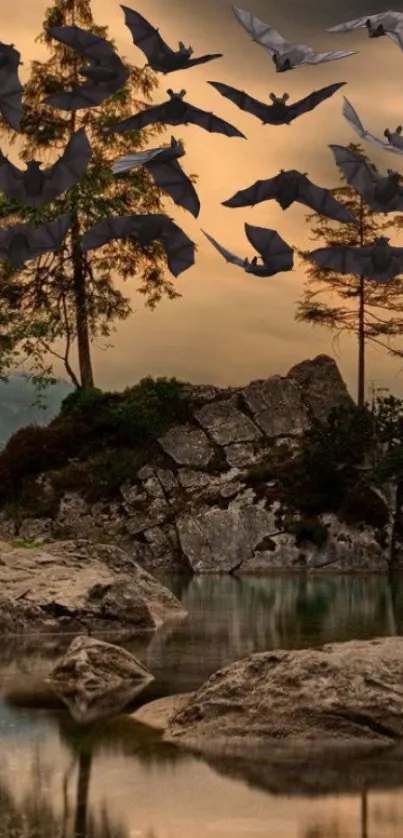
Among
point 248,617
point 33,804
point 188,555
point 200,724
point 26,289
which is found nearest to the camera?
point 33,804

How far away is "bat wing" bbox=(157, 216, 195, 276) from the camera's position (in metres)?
2.26

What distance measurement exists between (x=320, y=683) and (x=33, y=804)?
2.74 metres

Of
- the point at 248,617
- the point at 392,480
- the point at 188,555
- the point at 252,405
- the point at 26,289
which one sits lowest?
the point at 248,617

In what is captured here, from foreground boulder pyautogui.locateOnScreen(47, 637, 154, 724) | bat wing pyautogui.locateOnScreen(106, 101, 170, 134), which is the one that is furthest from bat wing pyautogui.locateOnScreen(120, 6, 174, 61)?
foreground boulder pyautogui.locateOnScreen(47, 637, 154, 724)

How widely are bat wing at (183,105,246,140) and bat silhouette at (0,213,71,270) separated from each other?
13.0 inches

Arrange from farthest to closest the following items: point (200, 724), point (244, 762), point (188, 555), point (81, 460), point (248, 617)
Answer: point (81, 460), point (188, 555), point (248, 617), point (200, 724), point (244, 762)

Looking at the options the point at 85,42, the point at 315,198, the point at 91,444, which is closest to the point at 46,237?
the point at 85,42

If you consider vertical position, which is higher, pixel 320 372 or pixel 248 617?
pixel 320 372

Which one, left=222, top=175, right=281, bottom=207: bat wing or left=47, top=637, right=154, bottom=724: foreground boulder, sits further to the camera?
A: left=47, top=637, right=154, bottom=724: foreground boulder

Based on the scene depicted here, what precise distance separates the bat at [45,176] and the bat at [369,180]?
1.59ft

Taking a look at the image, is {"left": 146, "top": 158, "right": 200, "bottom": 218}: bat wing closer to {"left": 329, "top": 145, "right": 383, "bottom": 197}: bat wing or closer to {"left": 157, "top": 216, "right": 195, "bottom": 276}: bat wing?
{"left": 157, "top": 216, "right": 195, "bottom": 276}: bat wing

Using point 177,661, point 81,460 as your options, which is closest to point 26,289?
point 81,460

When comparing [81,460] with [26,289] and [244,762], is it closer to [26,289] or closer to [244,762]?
[26,289]

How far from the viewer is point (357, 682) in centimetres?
827
